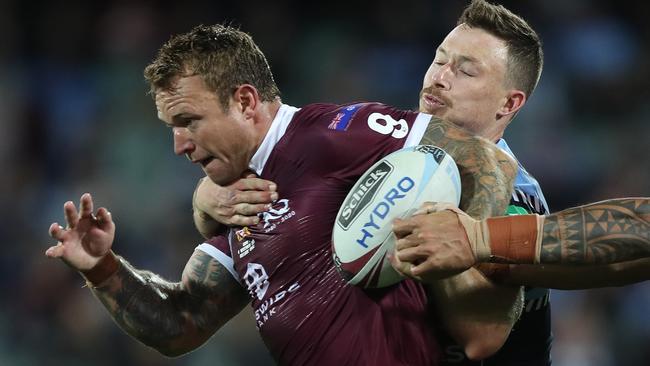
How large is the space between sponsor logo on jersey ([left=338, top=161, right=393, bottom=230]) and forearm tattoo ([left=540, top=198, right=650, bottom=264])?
1.62 ft

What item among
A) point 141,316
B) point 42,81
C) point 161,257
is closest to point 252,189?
point 141,316

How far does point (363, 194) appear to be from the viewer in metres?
3.10

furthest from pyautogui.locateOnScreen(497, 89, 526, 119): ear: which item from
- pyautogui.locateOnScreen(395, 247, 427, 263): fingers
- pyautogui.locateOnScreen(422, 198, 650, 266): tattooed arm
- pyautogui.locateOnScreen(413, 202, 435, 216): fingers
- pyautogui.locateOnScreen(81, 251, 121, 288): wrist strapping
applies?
pyautogui.locateOnScreen(81, 251, 121, 288): wrist strapping

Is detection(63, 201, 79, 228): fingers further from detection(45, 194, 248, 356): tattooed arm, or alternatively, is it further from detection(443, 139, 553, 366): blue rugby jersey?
detection(443, 139, 553, 366): blue rugby jersey

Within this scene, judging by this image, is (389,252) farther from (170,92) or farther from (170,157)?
(170,157)

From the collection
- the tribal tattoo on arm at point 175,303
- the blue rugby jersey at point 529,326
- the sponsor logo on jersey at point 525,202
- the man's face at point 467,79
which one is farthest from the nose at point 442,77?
Answer: the tribal tattoo on arm at point 175,303

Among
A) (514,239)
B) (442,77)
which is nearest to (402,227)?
(514,239)

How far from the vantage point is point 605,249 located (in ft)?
9.88

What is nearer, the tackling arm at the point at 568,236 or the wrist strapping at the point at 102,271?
the tackling arm at the point at 568,236

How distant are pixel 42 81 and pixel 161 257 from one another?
239 centimetres

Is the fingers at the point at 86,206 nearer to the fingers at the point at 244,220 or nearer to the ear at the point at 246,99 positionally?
the fingers at the point at 244,220

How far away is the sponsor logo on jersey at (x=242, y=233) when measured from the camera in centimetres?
364

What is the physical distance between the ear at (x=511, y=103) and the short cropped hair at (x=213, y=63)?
119 cm

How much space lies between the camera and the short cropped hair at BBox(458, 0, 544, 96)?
429 cm
